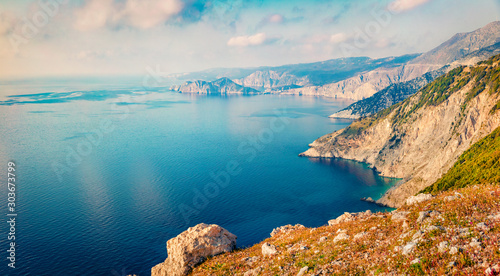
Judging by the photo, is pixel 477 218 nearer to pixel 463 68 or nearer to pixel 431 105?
pixel 431 105

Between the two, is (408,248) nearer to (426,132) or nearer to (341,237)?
(341,237)

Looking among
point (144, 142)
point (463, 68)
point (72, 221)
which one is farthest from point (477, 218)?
point (144, 142)

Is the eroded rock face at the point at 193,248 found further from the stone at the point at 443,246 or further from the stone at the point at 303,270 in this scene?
the stone at the point at 443,246

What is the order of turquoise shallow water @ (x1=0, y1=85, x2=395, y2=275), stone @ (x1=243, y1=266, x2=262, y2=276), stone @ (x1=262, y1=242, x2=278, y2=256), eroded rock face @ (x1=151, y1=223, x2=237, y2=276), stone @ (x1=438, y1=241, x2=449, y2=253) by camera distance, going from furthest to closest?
turquoise shallow water @ (x1=0, y1=85, x2=395, y2=275) < eroded rock face @ (x1=151, y1=223, x2=237, y2=276) < stone @ (x1=262, y1=242, x2=278, y2=256) < stone @ (x1=243, y1=266, x2=262, y2=276) < stone @ (x1=438, y1=241, x2=449, y2=253)

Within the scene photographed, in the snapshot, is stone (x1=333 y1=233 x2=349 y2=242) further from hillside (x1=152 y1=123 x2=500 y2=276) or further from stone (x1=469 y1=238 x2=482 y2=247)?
stone (x1=469 y1=238 x2=482 y2=247)

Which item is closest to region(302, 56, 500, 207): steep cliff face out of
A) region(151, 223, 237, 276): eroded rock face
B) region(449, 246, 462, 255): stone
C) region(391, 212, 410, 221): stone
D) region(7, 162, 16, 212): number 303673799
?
region(391, 212, 410, 221): stone

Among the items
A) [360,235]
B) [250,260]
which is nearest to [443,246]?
[360,235]

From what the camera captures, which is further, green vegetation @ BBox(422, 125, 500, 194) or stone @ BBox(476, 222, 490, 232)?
green vegetation @ BBox(422, 125, 500, 194)
